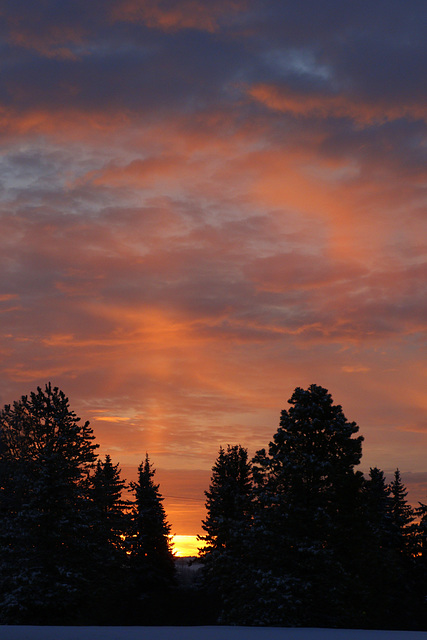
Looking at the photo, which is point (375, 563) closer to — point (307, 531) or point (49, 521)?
point (307, 531)

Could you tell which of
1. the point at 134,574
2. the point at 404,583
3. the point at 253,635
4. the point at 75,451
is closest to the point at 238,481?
the point at 134,574

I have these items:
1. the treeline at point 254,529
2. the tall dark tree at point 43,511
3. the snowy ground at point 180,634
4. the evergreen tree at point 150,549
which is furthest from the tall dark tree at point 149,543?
the snowy ground at point 180,634

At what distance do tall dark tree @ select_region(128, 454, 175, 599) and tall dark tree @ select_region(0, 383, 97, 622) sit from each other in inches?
1085

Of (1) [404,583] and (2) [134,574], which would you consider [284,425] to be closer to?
(1) [404,583]

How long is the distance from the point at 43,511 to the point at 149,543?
32.4 m

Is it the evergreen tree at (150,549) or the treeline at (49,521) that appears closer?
the treeline at (49,521)

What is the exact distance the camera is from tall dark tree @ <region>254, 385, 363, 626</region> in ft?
106

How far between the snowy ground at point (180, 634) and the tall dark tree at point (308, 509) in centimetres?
1978

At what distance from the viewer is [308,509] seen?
34250 millimetres

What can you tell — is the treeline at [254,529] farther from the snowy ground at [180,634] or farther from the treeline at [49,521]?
the snowy ground at [180,634]

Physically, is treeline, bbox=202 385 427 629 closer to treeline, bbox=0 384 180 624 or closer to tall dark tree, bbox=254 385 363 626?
tall dark tree, bbox=254 385 363 626

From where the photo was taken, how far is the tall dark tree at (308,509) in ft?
106

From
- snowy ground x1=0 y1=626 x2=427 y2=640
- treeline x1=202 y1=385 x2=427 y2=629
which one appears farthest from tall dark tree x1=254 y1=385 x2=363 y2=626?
snowy ground x1=0 y1=626 x2=427 y2=640

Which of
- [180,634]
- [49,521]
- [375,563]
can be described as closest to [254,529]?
[375,563]
